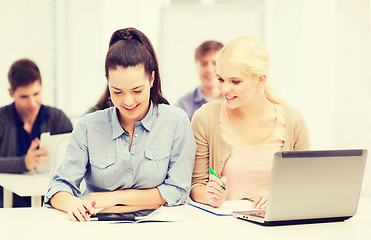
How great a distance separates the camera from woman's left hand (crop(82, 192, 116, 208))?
5.68 ft

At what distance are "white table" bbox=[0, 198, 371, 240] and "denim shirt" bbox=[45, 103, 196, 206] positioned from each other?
19 cm

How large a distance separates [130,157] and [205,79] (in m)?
2.19

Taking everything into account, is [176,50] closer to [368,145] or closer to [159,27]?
[159,27]

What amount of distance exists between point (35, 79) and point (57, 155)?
3.84ft

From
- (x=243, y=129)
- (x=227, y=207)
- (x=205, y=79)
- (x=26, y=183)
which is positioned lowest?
(x=26, y=183)

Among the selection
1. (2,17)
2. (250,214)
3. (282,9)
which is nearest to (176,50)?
(282,9)

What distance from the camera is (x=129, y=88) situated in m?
1.72

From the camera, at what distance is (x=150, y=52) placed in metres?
1.85

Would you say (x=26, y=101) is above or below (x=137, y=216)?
above

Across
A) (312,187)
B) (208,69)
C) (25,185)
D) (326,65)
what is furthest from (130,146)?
(326,65)

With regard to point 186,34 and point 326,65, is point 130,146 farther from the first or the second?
point 186,34

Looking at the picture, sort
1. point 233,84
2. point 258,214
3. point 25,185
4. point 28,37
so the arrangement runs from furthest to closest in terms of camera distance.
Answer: point 28,37, point 25,185, point 233,84, point 258,214

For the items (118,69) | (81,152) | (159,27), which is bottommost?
(81,152)

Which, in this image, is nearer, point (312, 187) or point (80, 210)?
point (312, 187)
